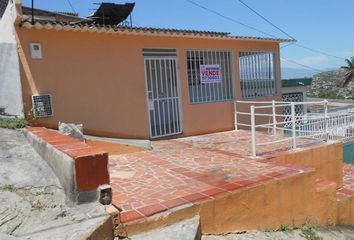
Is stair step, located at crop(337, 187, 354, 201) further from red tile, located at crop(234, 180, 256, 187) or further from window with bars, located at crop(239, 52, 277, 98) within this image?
window with bars, located at crop(239, 52, 277, 98)

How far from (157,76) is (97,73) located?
1.87 meters

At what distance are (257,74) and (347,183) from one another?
15.3 ft

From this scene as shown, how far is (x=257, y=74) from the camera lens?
1161 centimetres

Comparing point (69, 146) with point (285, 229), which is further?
point (285, 229)

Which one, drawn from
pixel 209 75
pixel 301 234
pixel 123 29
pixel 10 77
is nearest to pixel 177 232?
pixel 301 234

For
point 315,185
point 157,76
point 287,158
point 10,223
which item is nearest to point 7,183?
point 10,223

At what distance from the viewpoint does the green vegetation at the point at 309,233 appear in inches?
188

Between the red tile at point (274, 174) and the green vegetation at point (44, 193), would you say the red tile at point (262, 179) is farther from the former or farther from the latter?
A: the green vegetation at point (44, 193)

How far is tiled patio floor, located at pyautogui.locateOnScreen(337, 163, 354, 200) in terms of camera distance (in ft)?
20.9

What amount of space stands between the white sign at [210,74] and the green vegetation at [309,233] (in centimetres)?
582

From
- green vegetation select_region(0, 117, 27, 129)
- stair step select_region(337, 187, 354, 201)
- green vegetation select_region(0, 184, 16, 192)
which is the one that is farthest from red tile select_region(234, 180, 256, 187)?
green vegetation select_region(0, 117, 27, 129)

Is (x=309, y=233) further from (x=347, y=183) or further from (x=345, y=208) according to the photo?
(x=347, y=183)

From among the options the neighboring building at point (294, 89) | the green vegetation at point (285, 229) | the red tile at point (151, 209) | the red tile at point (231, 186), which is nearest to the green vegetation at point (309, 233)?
the green vegetation at point (285, 229)

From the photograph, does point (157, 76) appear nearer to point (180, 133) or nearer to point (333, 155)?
point (180, 133)
